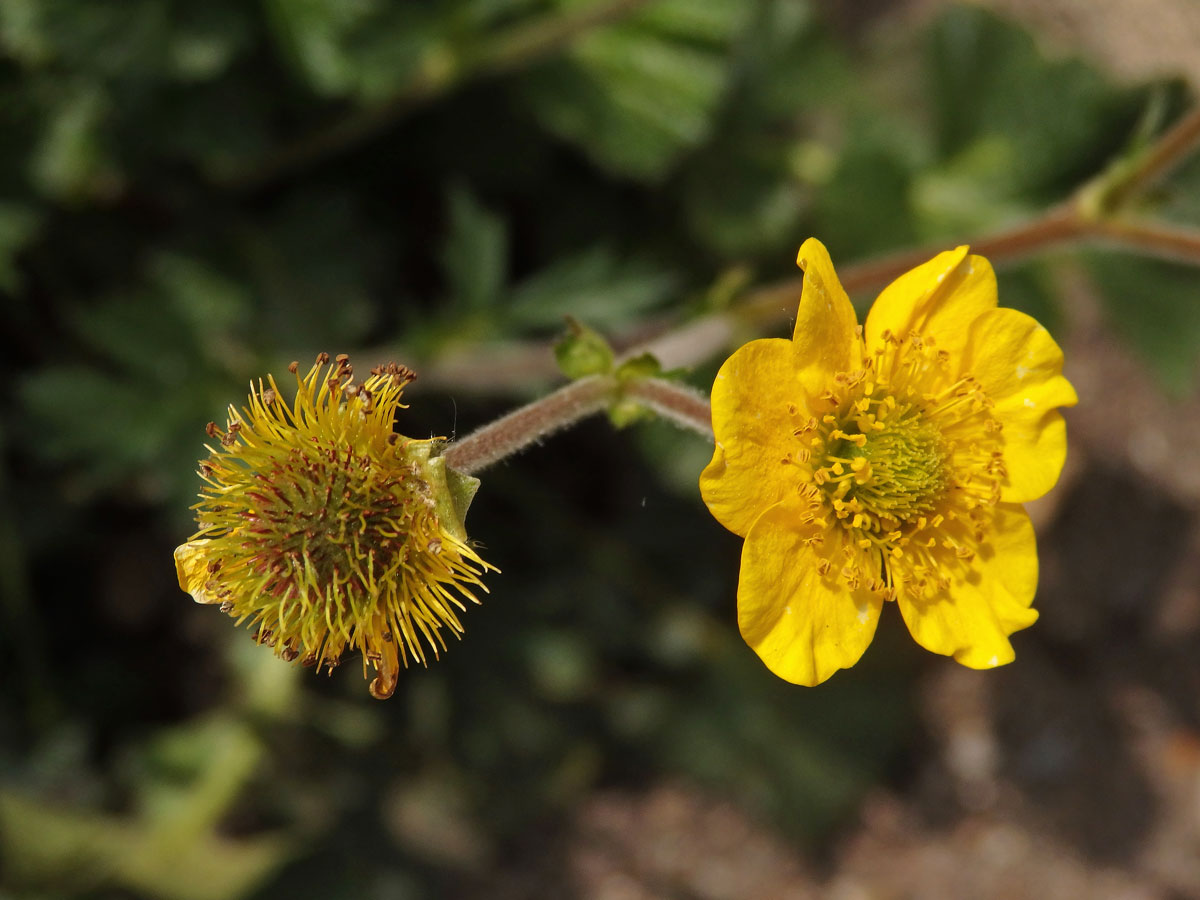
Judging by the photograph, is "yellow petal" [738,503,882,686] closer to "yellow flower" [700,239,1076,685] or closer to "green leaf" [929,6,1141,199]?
"yellow flower" [700,239,1076,685]

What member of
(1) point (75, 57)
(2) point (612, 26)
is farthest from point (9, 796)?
(2) point (612, 26)

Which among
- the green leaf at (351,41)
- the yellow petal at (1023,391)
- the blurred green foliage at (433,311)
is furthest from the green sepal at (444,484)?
the green leaf at (351,41)

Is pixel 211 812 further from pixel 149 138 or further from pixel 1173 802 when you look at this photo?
pixel 1173 802

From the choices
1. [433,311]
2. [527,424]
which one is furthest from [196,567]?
[433,311]

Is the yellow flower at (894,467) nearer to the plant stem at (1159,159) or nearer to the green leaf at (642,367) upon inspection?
the green leaf at (642,367)

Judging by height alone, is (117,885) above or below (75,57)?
below

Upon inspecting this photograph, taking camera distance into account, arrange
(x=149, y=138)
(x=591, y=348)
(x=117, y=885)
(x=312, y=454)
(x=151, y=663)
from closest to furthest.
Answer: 1. (x=312, y=454)
2. (x=591, y=348)
3. (x=149, y=138)
4. (x=117, y=885)
5. (x=151, y=663)

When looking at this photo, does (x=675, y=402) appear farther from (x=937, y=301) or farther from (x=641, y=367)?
(x=937, y=301)

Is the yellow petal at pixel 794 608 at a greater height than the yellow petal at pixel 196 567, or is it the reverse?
the yellow petal at pixel 196 567
